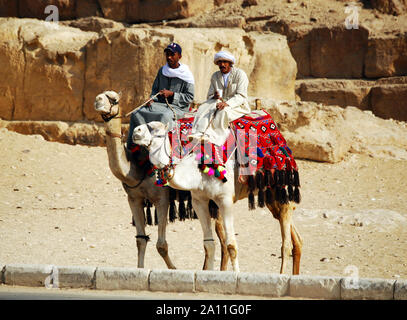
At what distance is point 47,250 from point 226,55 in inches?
174

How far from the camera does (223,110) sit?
10141 millimetres

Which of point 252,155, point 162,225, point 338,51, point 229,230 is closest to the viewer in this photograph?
point 229,230

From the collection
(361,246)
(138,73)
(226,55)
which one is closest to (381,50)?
(138,73)

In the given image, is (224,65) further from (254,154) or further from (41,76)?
(41,76)

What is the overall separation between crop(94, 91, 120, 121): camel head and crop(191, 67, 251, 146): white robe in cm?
101

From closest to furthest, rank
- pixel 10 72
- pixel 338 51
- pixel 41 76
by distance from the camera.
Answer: pixel 41 76, pixel 10 72, pixel 338 51

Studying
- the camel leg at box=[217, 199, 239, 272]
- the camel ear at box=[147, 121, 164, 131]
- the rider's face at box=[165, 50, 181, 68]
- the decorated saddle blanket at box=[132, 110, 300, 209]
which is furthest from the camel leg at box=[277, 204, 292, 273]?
the rider's face at box=[165, 50, 181, 68]

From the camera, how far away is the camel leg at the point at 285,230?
10500mm

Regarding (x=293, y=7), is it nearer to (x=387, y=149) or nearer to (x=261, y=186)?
(x=387, y=149)

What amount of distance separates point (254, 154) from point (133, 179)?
1572mm

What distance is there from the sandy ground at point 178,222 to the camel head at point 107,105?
9.31 ft

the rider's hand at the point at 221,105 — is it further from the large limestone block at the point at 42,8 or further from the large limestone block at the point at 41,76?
the large limestone block at the point at 42,8

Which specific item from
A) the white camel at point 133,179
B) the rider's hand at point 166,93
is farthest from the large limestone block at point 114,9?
the white camel at point 133,179

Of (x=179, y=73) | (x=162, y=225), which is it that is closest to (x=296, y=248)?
(x=162, y=225)
